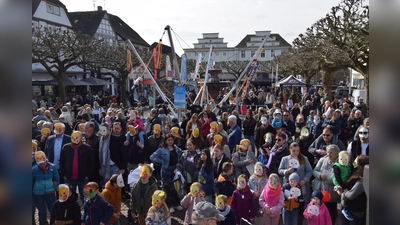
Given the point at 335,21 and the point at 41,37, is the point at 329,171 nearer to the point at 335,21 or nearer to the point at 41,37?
the point at 335,21

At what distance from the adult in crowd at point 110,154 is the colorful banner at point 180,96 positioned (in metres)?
5.89

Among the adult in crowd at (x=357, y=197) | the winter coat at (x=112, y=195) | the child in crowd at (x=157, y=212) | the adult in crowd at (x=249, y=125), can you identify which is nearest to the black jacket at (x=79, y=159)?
→ the winter coat at (x=112, y=195)

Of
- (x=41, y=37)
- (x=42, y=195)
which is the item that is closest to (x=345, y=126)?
(x=42, y=195)

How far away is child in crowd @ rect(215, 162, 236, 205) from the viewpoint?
19.8ft

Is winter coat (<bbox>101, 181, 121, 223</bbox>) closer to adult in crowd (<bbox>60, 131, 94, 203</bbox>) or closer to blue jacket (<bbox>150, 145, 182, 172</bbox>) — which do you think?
adult in crowd (<bbox>60, 131, 94, 203</bbox>)

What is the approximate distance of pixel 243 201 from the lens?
5.61 meters

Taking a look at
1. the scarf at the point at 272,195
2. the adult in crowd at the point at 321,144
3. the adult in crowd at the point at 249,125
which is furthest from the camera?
the adult in crowd at the point at 249,125

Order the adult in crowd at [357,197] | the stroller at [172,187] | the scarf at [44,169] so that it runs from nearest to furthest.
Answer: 1. the adult in crowd at [357,197]
2. the scarf at [44,169]
3. the stroller at [172,187]

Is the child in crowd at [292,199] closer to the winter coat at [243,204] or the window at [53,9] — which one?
the winter coat at [243,204]

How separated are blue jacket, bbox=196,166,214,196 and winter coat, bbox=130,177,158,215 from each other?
0.95m

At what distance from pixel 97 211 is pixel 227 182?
6.88ft

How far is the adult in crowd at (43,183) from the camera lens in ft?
19.5

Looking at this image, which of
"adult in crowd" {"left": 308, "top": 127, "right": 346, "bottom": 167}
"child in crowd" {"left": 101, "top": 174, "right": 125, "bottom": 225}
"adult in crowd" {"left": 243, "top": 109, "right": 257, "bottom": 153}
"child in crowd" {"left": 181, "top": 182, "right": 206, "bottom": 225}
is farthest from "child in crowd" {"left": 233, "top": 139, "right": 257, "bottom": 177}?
"adult in crowd" {"left": 243, "top": 109, "right": 257, "bottom": 153}

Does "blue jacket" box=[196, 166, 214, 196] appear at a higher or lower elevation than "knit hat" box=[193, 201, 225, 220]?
lower
